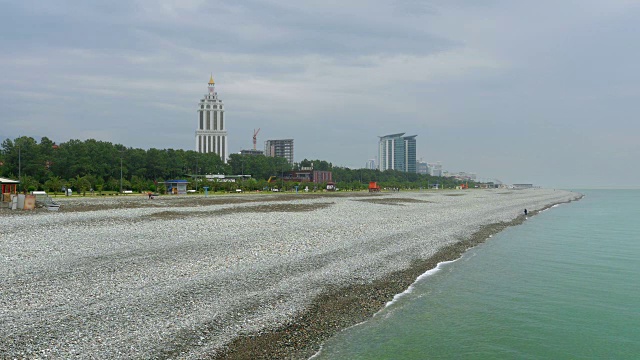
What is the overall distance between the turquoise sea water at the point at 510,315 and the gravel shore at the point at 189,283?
1083mm

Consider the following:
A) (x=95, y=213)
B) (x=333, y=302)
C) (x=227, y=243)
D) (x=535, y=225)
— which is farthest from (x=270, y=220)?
(x=535, y=225)

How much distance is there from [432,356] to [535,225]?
39092mm

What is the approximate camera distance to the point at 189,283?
1522 cm

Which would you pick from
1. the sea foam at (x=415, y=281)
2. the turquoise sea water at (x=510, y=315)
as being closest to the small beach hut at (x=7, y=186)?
the sea foam at (x=415, y=281)

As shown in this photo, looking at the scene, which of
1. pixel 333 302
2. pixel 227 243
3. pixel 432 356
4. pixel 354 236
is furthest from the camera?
pixel 354 236

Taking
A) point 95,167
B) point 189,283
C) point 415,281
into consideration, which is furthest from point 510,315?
point 95,167

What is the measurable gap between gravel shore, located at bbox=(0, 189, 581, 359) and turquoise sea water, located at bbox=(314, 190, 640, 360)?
1083 millimetres

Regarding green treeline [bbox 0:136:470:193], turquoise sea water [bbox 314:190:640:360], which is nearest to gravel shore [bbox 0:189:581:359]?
turquoise sea water [bbox 314:190:640:360]

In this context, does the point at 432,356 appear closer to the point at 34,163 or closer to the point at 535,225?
the point at 535,225

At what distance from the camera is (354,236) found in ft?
90.3

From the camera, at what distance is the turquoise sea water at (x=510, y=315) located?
12320 mm

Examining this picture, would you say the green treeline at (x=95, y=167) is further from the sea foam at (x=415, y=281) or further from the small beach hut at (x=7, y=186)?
the sea foam at (x=415, y=281)

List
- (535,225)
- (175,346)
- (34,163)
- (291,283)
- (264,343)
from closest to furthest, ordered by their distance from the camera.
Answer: (175,346), (264,343), (291,283), (535,225), (34,163)

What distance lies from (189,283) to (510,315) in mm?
11322
